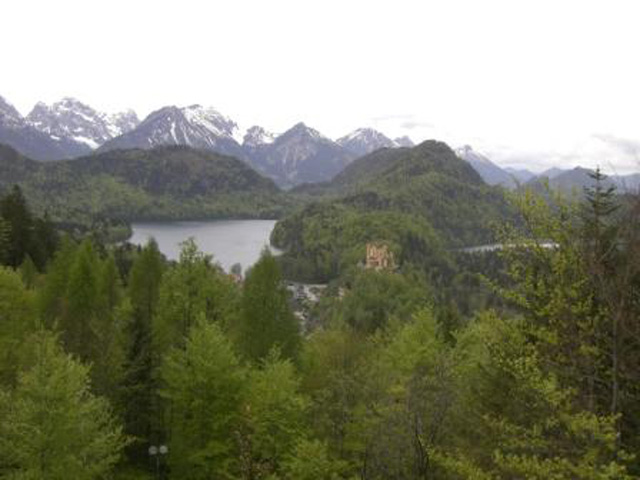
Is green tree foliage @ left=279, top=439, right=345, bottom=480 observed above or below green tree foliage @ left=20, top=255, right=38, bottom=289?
below

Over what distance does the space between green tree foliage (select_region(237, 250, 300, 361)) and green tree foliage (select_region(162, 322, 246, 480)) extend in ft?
32.3

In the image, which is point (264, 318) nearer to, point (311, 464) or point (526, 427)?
point (311, 464)

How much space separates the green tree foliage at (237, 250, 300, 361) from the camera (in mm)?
39406

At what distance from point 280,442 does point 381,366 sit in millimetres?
6216

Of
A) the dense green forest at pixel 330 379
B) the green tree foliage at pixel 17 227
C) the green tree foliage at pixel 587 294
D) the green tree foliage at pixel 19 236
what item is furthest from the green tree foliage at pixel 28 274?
the green tree foliage at pixel 587 294

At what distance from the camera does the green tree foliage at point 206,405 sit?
91.9 feet

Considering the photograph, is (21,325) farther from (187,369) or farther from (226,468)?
(226,468)

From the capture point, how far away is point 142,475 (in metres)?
32.5

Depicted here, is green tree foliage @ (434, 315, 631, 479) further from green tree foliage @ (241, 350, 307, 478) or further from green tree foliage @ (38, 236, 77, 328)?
green tree foliage @ (38, 236, 77, 328)

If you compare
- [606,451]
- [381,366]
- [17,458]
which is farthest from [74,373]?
[606,451]

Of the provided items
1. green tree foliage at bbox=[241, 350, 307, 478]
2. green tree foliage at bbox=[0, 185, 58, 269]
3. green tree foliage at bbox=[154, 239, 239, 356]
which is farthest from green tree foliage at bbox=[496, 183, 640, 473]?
green tree foliage at bbox=[0, 185, 58, 269]

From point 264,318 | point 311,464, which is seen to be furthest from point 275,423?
point 264,318

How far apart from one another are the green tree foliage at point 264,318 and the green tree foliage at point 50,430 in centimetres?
1680

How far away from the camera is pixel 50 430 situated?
21375 mm
